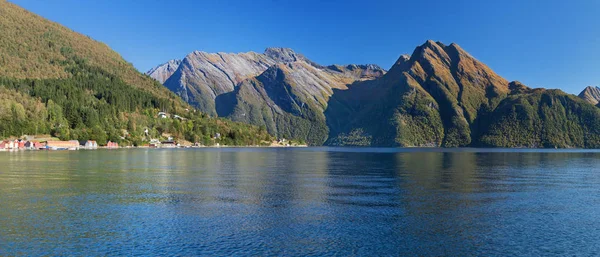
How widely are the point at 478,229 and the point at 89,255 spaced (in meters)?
32.5

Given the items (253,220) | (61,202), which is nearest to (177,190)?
(61,202)

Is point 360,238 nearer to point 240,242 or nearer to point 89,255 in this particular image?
point 240,242

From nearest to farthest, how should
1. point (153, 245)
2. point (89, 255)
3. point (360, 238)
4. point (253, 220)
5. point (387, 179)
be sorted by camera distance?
point (89, 255) → point (153, 245) → point (360, 238) → point (253, 220) → point (387, 179)

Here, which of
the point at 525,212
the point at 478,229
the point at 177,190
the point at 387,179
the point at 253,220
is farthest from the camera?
the point at 387,179

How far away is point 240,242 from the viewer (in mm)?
34125

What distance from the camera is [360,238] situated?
3597cm

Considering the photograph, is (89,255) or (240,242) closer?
(89,255)

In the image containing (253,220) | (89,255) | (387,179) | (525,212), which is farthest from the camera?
(387,179)

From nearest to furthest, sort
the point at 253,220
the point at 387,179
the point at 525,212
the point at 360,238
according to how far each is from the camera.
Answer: the point at 360,238
the point at 253,220
the point at 525,212
the point at 387,179

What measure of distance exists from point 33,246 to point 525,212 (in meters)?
47.5

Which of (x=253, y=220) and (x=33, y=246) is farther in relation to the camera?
(x=253, y=220)

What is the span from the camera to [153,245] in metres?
33.2

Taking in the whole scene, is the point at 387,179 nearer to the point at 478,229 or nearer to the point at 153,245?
the point at 478,229

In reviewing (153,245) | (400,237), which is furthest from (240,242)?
(400,237)
